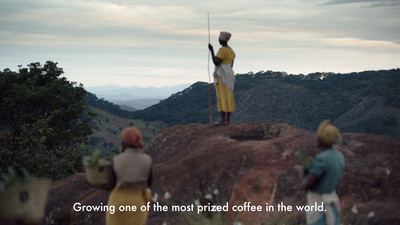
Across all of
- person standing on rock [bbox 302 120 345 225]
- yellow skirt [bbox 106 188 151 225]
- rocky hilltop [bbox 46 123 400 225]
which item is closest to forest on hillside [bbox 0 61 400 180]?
rocky hilltop [bbox 46 123 400 225]

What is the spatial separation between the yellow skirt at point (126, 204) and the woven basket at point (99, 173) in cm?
23

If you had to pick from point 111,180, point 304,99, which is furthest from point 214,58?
point 304,99

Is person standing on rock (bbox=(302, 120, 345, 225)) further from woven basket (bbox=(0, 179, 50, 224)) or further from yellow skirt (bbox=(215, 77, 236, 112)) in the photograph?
yellow skirt (bbox=(215, 77, 236, 112))

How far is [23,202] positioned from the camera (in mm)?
4672

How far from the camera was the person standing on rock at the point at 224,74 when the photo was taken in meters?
10.3

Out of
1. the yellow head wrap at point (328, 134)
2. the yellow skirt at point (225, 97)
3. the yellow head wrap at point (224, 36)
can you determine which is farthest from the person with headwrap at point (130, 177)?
the yellow head wrap at point (224, 36)

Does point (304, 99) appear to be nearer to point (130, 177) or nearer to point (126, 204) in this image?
point (126, 204)

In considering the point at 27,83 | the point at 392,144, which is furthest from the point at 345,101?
the point at 392,144

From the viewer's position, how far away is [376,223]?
24.3 ft

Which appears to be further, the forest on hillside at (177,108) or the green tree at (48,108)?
the green tree at (48,108)

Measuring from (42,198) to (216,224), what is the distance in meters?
2.74

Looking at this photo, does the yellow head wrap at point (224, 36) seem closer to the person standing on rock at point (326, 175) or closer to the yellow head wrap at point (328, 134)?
the person standing on rock at point (326, 175)

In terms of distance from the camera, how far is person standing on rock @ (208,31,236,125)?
10320 mm

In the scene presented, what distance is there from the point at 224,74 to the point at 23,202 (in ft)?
21.3
